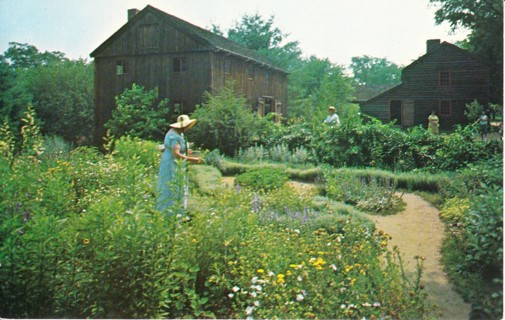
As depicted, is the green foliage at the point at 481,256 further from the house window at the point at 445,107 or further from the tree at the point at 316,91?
the tree at the point at 316,91

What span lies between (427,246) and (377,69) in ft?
7.95

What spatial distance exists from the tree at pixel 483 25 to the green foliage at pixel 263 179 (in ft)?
12.8

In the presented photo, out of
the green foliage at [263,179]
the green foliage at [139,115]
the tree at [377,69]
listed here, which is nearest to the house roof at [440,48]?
the tree at [377,69]

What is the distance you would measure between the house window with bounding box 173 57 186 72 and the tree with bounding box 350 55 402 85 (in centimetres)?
550

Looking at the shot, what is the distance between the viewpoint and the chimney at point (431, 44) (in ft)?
17.6

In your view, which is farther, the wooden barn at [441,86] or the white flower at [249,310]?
the wooden barn at [441,86]

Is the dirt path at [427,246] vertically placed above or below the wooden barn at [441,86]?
below

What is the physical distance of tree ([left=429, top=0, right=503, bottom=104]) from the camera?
187 inches

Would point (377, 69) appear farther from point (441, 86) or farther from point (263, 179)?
point (263, 179)

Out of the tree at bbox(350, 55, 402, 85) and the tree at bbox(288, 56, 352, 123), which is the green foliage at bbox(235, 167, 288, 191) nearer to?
the tree at bbox(288, 56, 352, 123)

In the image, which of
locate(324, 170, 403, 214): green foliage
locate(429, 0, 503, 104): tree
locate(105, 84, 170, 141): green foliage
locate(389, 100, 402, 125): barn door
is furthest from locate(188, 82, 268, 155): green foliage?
locate(429, 0, 503, 104): tree

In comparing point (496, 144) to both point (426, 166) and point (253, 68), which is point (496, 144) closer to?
point (426, 166)

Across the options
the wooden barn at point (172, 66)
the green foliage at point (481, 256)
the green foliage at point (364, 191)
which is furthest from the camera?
the wooden barn at point (172, 66)

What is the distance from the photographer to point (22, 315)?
Result: 4152 mm
